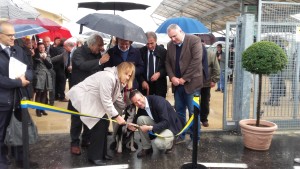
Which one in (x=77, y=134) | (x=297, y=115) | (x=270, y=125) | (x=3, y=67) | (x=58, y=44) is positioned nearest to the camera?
(x=3, y=67)

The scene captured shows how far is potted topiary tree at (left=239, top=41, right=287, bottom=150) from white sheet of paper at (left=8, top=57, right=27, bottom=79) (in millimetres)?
3254

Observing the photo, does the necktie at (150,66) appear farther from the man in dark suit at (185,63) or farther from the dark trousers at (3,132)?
the dark trousers at (3,132)

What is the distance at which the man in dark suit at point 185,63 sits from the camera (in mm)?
4684

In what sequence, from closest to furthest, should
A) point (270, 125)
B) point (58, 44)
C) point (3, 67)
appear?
1. point (3, 67)
2. point (270, 125)
3. point (58, 44)

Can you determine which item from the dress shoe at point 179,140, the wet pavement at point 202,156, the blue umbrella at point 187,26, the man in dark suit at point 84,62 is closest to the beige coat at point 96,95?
the man in dark suit at point 84,62

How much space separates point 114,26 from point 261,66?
2.30 meters

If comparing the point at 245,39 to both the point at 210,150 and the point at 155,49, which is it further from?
the point at 210,150

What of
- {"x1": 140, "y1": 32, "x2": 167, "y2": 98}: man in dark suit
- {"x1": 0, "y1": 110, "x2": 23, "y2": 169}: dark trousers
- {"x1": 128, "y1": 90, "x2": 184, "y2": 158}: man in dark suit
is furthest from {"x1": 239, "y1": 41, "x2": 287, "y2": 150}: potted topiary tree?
{"x1": 0, "y1": 110, "x2": 23, "y2": 169}: dark trousers

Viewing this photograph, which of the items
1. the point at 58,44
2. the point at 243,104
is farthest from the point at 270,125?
the point at 58,44

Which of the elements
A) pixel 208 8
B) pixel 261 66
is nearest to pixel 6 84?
pixel 261 66

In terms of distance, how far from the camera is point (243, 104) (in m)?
5.55

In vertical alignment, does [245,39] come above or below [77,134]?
above

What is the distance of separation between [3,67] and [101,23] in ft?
4.18

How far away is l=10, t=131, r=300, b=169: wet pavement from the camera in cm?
415
